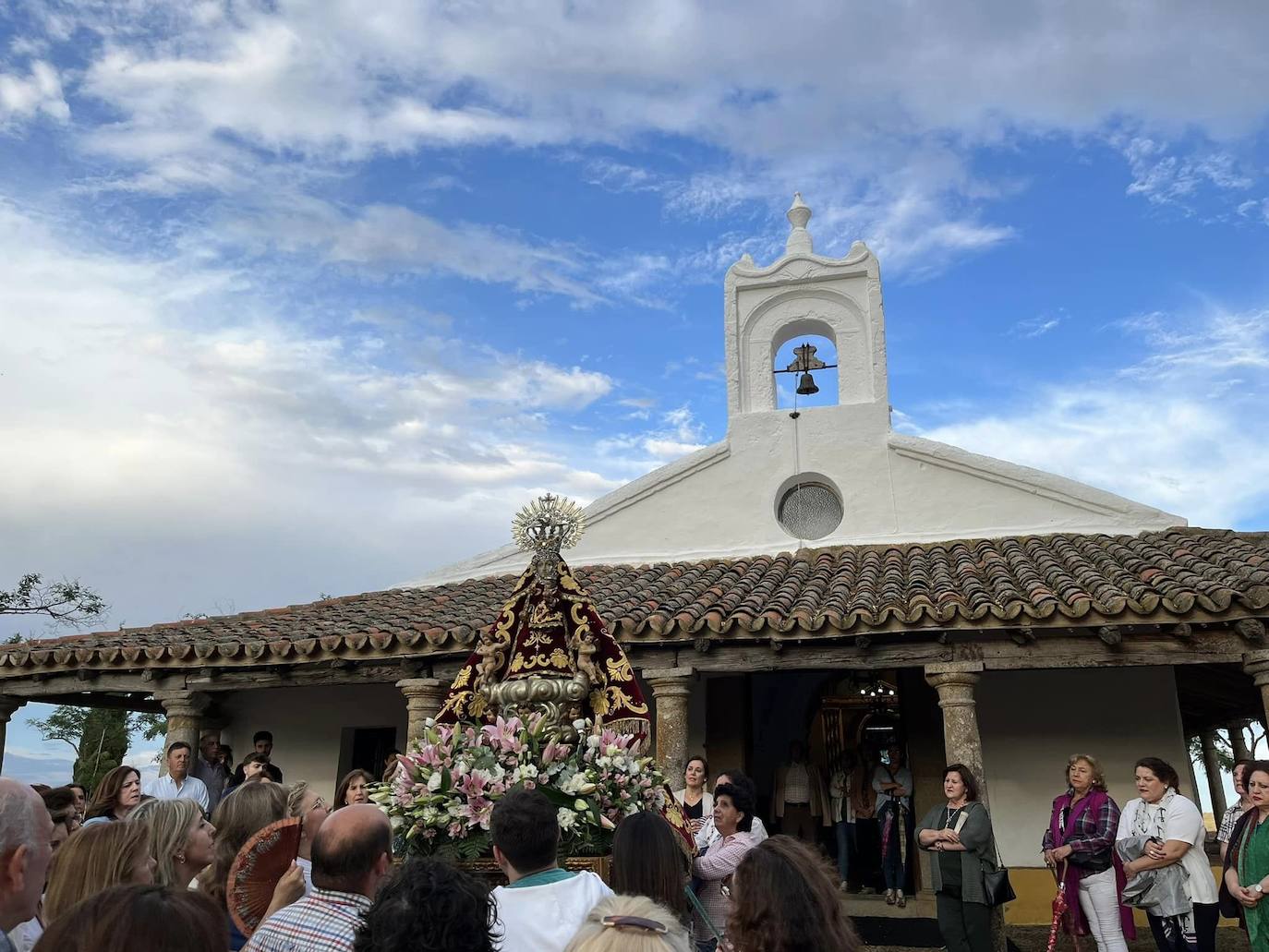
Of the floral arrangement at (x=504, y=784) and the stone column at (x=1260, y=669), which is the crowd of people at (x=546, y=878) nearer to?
the floral arrangement at (x=504, y=784)

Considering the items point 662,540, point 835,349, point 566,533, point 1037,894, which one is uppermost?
point 835,349

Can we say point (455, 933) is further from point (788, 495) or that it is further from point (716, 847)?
point (788, 495)

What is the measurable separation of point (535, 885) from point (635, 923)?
38.9 inches

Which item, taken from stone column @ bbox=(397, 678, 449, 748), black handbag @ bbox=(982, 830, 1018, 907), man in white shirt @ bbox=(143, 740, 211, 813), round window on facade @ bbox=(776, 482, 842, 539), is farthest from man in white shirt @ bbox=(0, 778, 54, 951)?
round window on facade @ bbox=(776, 482, 842, 539)

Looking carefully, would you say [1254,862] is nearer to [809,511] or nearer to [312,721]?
[809,511]

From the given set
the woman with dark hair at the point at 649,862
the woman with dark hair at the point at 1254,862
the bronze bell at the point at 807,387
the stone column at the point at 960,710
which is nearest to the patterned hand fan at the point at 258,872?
the woman with dark hair at the point at 649,862

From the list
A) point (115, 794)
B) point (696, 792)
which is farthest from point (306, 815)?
point (696, 792)

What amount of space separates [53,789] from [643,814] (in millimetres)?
3172

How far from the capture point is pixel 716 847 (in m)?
4.75

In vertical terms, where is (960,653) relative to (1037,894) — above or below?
above

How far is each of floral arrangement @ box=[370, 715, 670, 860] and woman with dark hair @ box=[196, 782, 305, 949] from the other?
2.09 ft

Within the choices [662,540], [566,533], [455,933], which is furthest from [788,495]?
[455,933]

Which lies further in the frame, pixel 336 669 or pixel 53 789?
pixel 336 669

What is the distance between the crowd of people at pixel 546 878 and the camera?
83.0 inches
